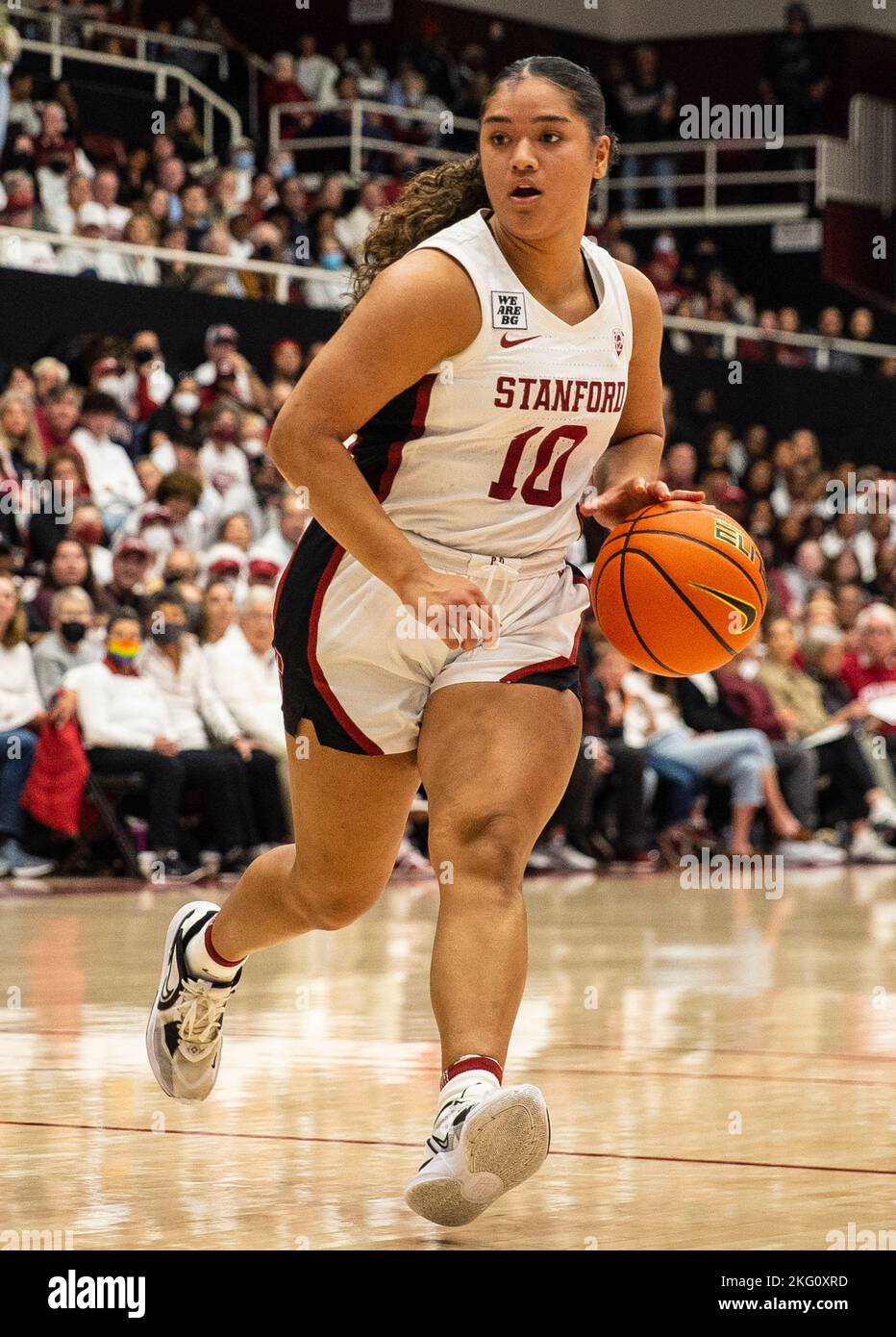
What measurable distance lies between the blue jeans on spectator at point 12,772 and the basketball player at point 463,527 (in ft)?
19.6

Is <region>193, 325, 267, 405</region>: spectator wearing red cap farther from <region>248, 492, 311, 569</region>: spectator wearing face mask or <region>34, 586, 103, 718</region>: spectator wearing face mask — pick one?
<region>34, 586, 103, 718</region>: spectator wearing face mask

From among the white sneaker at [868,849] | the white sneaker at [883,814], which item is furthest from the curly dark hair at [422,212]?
the white sneaker at [883,814]

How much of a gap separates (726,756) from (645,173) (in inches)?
451

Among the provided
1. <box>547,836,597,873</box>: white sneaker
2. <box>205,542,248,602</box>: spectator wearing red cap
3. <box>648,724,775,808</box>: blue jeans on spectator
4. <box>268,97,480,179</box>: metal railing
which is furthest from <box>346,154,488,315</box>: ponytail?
<box>268,97,480,179</box>: metal railing

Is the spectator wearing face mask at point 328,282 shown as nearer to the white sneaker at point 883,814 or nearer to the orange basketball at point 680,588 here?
the white sneaker at point 883,814

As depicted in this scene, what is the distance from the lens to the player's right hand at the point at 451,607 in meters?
3.36

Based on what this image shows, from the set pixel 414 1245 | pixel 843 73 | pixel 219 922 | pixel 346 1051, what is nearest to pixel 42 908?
pixel 346 1051

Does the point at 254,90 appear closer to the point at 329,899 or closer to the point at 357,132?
the point at 357,132

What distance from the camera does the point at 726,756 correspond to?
12523 millimetres

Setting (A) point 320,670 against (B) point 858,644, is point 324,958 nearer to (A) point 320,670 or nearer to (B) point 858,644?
(A) point 320,670

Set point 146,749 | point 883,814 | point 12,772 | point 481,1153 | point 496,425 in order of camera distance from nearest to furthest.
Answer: point 481,1153
point 496,425
point 12,772
point 146,749
point 883,814

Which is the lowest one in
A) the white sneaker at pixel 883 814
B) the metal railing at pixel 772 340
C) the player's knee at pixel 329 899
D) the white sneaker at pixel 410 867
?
the white sneaker at pixel 883 814

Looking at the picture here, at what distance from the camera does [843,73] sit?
77.0ft

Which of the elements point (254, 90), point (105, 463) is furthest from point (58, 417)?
point (254, 90)
